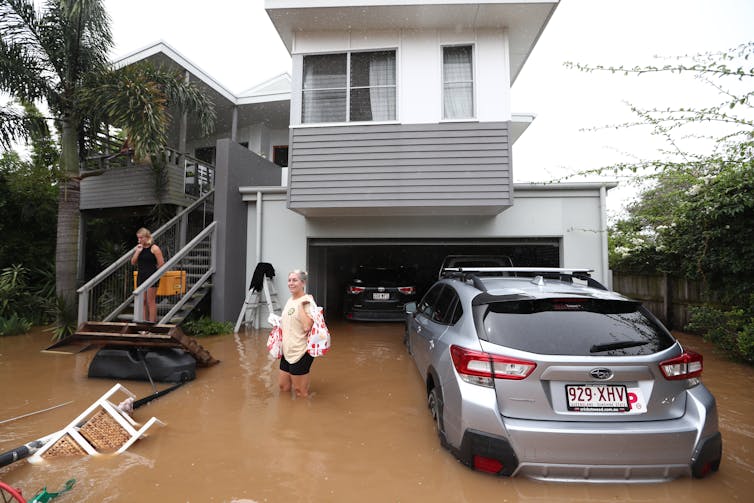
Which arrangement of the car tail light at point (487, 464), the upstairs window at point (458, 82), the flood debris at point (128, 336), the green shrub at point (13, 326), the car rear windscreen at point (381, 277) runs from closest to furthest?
the car tail light at point (487, 464), the flood debris at point (128, 336), the upstairs window at point (458, 82), the green shrub at point (13, 326), the car rear windscreen at point (381, 277)

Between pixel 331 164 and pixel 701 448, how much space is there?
20.2 ft

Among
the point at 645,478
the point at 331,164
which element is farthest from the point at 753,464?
the point at 331,164

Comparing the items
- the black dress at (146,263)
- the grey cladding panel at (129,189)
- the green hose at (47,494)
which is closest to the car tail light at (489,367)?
the green hose at (47,494)

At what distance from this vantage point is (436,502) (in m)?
2.36

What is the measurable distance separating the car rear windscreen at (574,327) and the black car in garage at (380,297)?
19.7 ft

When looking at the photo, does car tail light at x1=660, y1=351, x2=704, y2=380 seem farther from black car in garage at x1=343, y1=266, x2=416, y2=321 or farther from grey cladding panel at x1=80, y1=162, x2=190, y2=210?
grey cladding panel at x1=80, y1=162, x2=190, y2=210

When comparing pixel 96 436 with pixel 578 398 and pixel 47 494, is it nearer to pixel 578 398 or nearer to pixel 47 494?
pixel 47 494

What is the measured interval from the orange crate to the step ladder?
125 centimetres

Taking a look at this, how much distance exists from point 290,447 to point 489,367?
1765 millimetres

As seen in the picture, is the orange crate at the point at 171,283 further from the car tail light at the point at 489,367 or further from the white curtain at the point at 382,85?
the car tail light at the point at 489,367

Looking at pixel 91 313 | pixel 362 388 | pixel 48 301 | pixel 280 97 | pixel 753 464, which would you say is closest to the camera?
pixel 753 464

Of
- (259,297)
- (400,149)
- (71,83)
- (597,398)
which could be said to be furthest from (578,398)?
(71,83)

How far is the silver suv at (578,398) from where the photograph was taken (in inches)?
89.0

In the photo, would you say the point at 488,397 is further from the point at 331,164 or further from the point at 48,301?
the point at 48,301
